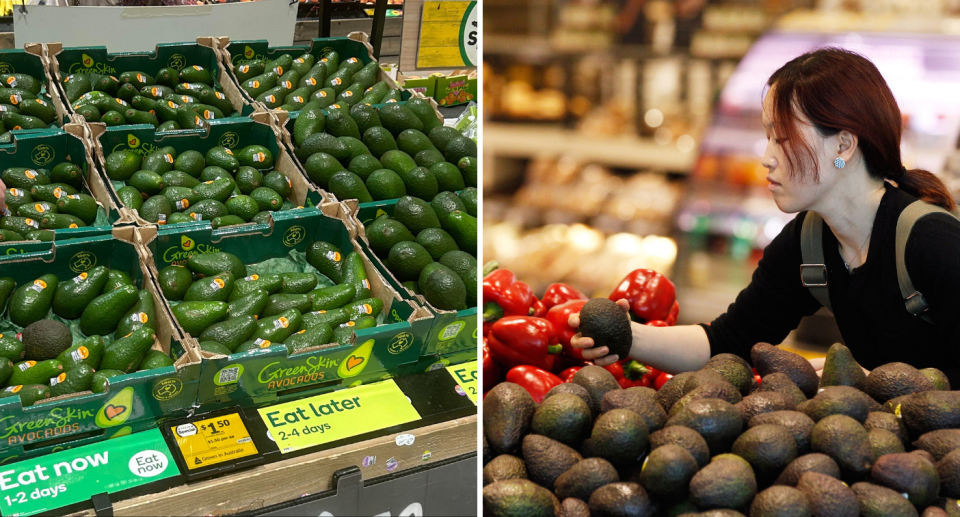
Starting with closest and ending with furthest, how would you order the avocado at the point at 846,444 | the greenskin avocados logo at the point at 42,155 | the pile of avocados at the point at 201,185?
the avocado at the point at 846,444 → the pile of avocados at the point at 201,185 → the greenskin avocados logo at the point at 42,155

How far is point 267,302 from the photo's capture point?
2.11 metres

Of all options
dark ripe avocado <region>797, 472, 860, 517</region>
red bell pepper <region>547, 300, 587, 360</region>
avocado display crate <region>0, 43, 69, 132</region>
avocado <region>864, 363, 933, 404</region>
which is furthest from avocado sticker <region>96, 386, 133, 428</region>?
avocado display crate <region>0, 43, 69, 132</region>

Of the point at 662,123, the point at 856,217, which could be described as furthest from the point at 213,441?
the point at 662,123

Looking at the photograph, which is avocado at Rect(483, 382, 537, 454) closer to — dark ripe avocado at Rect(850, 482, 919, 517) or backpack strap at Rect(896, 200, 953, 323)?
dark ripe avocado at Rect(850, 482, 919, 517)

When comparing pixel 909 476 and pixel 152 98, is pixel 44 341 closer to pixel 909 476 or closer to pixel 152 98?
pixel 152 98

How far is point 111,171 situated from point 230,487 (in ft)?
4.18

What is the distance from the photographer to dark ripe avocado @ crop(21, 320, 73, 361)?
184cm

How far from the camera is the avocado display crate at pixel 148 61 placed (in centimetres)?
311

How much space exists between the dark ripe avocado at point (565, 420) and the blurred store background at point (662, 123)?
1.68 m

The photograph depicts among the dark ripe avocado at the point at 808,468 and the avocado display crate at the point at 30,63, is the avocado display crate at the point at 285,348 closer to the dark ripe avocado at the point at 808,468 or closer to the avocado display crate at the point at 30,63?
the dark ripe avocado at the point at 808,468

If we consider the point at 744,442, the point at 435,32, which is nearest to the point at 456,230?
the point at 744,442

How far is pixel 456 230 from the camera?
2.42 m

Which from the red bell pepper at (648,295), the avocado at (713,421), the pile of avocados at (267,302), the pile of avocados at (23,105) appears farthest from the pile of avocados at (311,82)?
the avocado at (713,421)

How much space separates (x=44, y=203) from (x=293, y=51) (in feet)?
5.12
